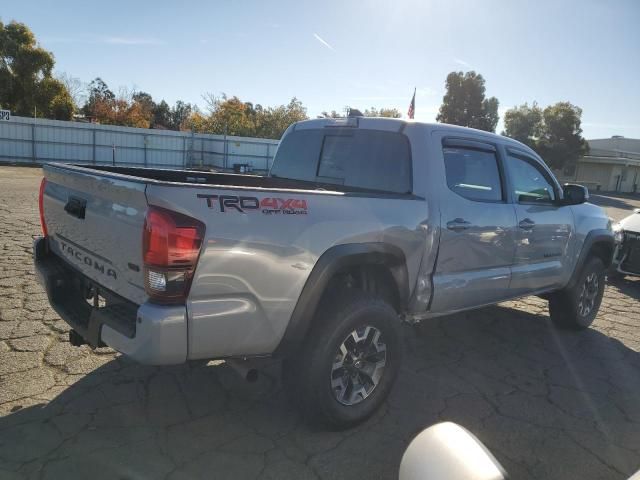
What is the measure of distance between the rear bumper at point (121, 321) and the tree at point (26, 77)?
31.9 meters

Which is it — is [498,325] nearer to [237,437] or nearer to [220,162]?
[237,437]

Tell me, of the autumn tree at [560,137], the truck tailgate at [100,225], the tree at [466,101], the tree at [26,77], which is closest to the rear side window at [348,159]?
the truck tailgate at [100,225]

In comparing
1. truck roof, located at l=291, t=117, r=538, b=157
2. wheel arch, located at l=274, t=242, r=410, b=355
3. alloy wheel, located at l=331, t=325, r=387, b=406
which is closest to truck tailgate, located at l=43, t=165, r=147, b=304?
wheel arch, located at l=274, t=242, r=410, b=355

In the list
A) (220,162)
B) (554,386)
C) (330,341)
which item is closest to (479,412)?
(554,386)

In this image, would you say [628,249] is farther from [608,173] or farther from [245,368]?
Result: [608,173]

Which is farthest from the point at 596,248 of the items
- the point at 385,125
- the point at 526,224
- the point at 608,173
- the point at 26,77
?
the point at 608,173

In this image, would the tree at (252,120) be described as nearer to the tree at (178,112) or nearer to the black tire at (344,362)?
the tree at (178,112)

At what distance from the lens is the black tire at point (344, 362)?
9.26 ft

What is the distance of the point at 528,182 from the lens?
4562 millimetres

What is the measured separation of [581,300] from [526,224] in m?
1.71

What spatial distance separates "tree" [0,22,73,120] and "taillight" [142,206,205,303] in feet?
108

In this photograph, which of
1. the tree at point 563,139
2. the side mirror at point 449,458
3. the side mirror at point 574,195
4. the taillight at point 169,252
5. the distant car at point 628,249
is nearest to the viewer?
the side mirror at point 449,458

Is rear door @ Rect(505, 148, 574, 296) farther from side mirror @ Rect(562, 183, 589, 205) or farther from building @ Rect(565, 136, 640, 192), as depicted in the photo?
building @ Rect(565, 136, 640, 192)

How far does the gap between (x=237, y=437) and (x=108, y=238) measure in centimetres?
138
